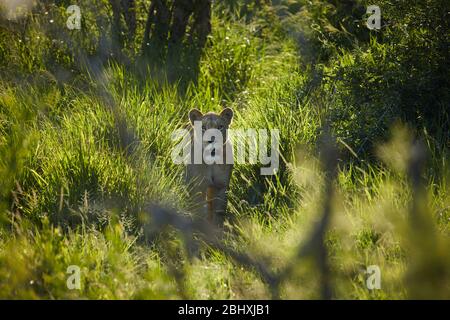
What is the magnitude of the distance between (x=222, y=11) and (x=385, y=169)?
5.30m

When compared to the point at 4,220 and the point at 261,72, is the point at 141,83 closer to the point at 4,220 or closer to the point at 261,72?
the point at 261,72

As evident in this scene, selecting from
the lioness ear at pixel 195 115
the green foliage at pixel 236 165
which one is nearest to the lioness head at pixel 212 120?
the lioness ear at pixel 195 115

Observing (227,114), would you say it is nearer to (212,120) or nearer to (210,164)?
(212,120)

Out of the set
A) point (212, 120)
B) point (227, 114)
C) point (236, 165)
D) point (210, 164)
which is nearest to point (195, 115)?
point (212, 120)

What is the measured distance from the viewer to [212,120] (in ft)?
24.4

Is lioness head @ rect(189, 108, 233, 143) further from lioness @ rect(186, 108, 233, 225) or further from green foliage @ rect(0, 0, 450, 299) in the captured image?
green foliage @ rect(0, 0, 450, 299)

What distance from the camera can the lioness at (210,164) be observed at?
→ 740cm

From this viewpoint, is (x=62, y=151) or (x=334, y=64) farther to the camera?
(x=334, y=64)

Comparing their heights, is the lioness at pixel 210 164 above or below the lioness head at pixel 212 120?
below

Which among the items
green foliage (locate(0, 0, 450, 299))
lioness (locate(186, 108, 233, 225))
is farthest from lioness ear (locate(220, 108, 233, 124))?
green foliage (locate(0, 0, 450, 299))

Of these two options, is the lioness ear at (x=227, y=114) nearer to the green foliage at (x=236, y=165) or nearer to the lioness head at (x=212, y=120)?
the lioness head at (x=212, y=120)

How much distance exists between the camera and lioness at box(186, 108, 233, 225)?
7402mm

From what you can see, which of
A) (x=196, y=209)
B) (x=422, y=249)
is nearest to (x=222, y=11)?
(x=196, y=209)

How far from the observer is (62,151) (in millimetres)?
7133
